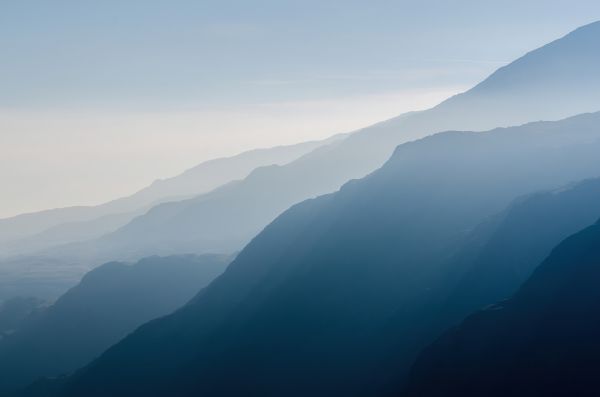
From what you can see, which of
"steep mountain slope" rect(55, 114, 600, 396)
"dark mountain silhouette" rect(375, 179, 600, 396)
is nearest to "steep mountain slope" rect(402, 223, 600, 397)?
"dark mountain silhouette" rect(375, 179, 600, 396)

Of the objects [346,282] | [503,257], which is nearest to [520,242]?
[503,257]

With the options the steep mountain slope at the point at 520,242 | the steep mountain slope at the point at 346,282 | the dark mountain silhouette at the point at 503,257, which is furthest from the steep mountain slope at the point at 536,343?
the steep mountain slope at the point at 346,282

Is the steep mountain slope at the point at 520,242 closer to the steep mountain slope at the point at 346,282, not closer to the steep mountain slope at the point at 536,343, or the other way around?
the steep mountain slope at the point at 346,282

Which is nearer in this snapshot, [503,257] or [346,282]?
[503,257]

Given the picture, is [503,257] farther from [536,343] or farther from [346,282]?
[536,343]

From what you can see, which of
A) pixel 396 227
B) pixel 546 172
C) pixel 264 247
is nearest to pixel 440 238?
pixel 396 227
